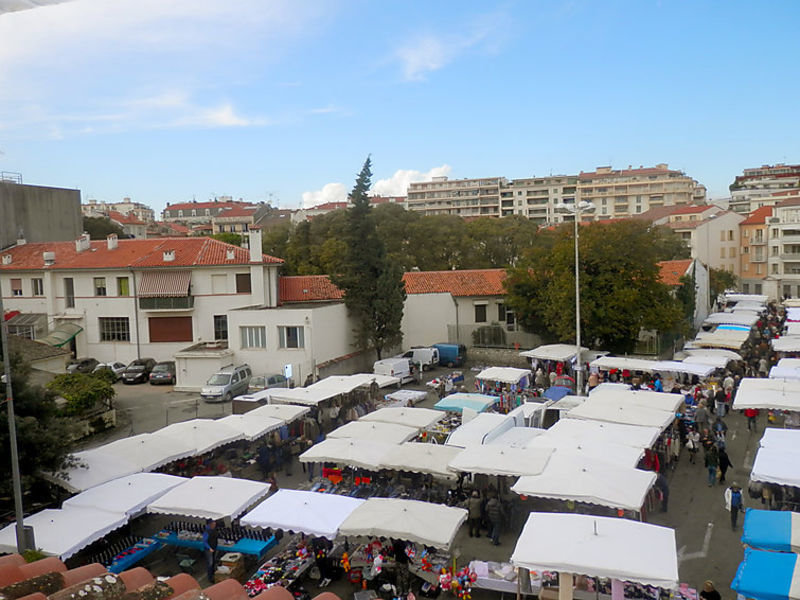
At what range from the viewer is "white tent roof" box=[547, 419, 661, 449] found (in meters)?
14.8

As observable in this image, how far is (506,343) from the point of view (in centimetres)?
3659

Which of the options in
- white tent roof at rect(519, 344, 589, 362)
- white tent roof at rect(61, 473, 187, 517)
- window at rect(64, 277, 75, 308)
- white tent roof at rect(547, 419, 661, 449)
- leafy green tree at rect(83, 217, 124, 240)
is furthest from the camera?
leafy green tree at rect(83, 217, 124, 240)

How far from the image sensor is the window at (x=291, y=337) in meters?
30.0

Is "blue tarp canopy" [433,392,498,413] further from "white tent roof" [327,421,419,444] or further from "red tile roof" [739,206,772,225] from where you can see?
"red tile roof" [739,206,772,225]

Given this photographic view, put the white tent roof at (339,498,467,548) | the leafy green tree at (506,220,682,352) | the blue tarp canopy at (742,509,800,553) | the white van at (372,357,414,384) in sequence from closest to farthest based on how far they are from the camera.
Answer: the blue tarp canopy at (742,509,800,553), the white tent roof at (339,498,467,548), the white van at (372,357,414,384), the leafy green tree at (506,220,682,352)

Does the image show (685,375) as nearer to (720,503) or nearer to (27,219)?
(720,503)

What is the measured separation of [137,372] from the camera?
32.4 meters

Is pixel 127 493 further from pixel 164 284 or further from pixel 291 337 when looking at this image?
pixel 164 284

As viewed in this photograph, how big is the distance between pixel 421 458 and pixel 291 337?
17.0 metres

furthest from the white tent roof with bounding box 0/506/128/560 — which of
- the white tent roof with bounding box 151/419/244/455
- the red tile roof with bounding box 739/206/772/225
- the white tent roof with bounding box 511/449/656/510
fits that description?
the red tile roof with bounding box 739/206/772/225

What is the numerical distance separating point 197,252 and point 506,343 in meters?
18.2

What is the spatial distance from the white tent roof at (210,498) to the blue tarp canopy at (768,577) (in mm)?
8537

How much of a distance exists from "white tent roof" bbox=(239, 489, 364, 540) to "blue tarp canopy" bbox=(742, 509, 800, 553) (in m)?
6.75

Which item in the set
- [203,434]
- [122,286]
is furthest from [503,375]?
[122,286]
